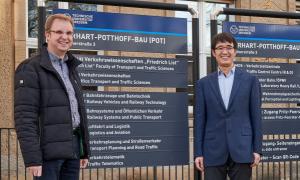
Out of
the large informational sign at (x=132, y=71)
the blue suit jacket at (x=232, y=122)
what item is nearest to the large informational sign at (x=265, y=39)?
the large informational sign at (x=132, y=71)

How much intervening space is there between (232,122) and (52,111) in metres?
1.71

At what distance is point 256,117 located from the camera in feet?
17.8

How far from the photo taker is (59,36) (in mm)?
4703

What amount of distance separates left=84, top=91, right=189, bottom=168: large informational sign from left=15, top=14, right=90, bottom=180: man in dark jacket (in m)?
1.46

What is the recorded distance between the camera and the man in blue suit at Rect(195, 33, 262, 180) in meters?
5.39

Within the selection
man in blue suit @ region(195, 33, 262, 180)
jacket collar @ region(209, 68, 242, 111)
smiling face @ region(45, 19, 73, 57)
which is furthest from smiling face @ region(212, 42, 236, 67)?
smiling face @ region(45, 19, 73, 57)

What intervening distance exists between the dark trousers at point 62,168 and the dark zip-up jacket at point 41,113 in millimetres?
85

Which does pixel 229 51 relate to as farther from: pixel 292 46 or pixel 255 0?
pixel 255 0

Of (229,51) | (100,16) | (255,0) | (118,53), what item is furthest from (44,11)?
(255,0)

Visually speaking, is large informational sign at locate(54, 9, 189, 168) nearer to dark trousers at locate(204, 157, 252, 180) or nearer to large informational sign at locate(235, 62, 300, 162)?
large informational sign at locate(235, 62, 300, 162)

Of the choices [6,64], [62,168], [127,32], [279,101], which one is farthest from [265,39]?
[6,64]

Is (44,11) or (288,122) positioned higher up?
(44,11)

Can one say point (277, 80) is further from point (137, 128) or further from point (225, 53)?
point (225, 53)

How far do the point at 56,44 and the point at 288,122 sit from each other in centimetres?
371
